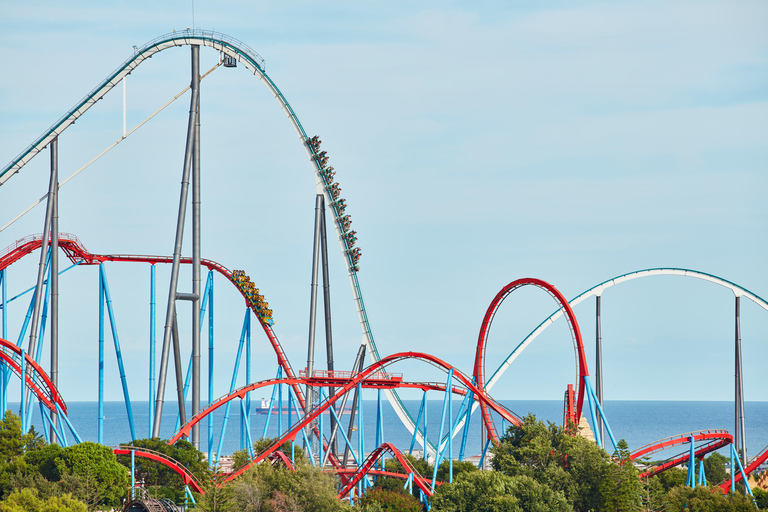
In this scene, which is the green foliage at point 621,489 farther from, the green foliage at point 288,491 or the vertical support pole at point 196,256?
the vertical support pole at point 196,256

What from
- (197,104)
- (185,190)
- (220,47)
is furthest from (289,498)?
(220,47)

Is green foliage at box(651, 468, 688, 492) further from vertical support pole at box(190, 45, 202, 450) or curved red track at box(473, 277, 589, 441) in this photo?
vertical support pole at box(190, 45, 202, 450)

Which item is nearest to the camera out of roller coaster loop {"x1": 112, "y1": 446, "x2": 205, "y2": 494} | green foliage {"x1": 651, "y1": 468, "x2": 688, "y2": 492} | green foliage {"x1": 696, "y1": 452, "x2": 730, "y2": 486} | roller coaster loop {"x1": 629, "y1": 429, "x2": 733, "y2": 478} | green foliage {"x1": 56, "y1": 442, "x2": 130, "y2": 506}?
green foliage {"x1": 56, "y1": 442, "x2": 130, "y2": 506}

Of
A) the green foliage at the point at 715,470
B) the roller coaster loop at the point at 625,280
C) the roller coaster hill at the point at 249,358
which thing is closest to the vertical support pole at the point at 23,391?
the roller coaster hill at the point at 249,358

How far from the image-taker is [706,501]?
1093 inches

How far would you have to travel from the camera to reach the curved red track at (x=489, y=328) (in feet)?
107

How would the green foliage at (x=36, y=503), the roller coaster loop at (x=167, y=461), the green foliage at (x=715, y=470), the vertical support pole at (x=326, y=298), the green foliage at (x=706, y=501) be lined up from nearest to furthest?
1. the green foliage at (x=36, y=503)
2. the green foliage at (x=706, y=501)
3. the roller coaster loop at (x=167, y=461)
4. the vertical support pole at (x=326, y=298)
5. the green foliage at (x=715, y=470)

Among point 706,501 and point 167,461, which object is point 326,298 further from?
point 706,501

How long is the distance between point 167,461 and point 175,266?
7.19 meters

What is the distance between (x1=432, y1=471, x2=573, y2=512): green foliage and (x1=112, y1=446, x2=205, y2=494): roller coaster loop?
6914mm

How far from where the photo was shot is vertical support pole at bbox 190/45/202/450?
111 ft

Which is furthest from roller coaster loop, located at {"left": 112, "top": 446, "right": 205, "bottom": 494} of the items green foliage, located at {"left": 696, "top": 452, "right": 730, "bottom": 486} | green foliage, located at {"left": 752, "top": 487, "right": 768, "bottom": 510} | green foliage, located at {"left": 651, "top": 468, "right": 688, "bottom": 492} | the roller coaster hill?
green foliage, located at {"left": 696, "top": 452, "right": 730, "bottom": 486}

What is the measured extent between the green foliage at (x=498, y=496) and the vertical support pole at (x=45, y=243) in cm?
1348

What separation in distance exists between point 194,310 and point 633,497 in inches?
600
